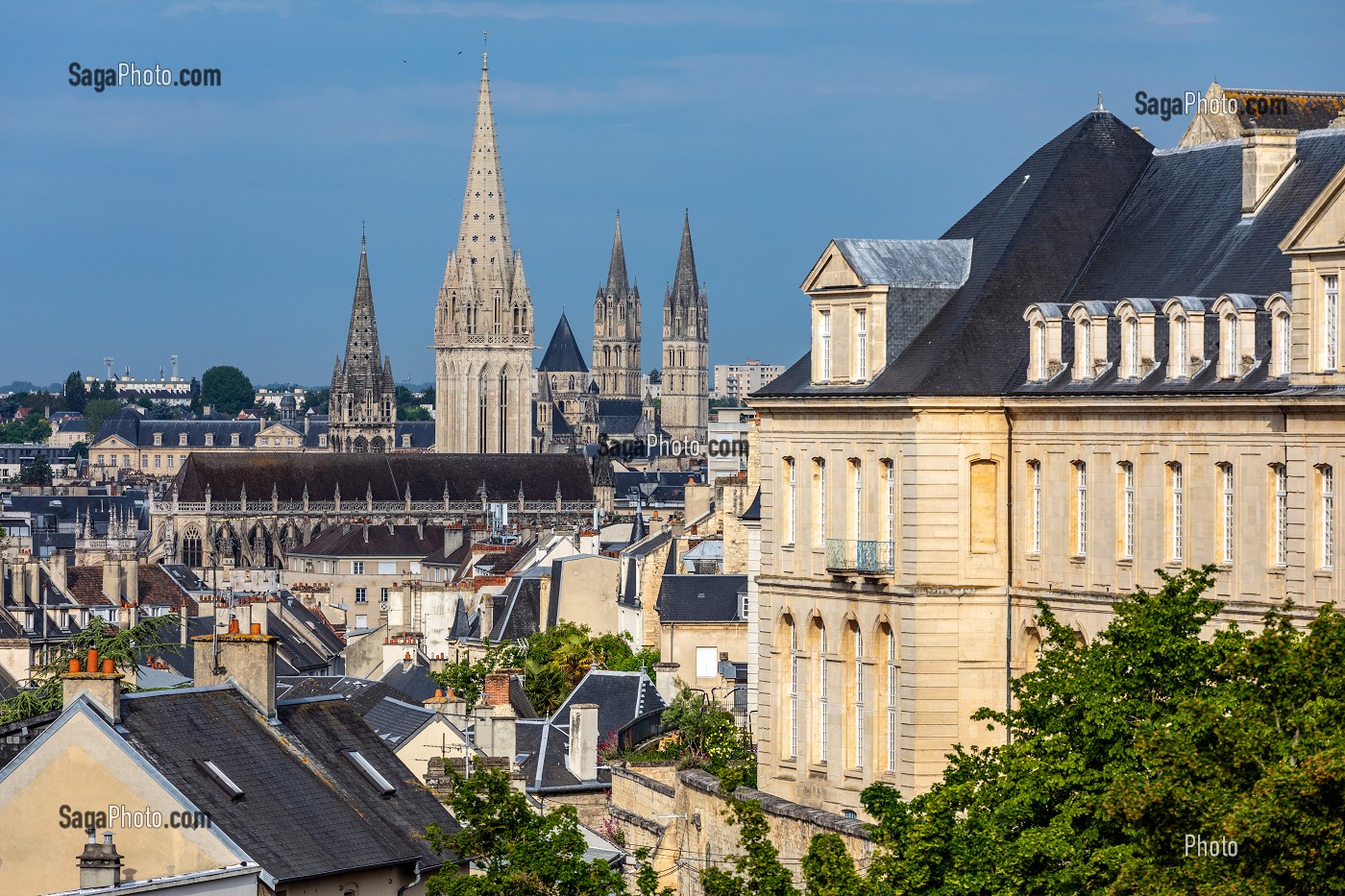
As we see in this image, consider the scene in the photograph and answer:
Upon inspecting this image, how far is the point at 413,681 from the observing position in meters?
86.1

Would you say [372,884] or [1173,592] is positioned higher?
[1173,592]

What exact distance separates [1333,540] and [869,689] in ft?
31.9

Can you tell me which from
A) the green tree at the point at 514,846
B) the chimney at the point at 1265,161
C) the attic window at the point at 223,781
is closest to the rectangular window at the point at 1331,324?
the chimney at the point at 1265,161

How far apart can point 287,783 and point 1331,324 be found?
1506 centimetres

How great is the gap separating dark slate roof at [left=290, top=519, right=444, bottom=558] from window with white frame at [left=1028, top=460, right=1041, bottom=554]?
459 feet

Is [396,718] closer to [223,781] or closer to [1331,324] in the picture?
[223,781]

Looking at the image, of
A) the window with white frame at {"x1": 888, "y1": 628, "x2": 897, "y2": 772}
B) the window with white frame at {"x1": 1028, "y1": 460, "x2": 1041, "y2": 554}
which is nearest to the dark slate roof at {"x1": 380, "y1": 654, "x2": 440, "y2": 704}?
the window with white frame at {"x1": 888, "y1": 628, "x2": 897, "y2": 772}

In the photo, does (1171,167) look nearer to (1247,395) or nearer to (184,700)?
(1247,395)

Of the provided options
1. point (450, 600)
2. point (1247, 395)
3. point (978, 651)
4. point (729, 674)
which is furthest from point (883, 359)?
point (450, 600)

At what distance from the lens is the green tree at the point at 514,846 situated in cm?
3622

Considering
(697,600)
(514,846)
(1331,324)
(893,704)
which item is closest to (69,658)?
(893,704)

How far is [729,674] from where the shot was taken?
3201 inches

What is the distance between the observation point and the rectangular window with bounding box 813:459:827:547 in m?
48.4

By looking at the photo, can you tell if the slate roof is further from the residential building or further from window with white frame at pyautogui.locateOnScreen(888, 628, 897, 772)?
window with white frame at pyautogui.locateOnScreen(888, 628, 897, 772)
